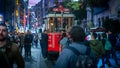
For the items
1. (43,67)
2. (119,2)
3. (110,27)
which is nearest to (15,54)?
(43,67)

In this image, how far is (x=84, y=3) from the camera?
43.4 m

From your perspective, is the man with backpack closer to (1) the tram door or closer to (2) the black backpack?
(2) the black backpack

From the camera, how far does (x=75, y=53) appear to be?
563 centimetres

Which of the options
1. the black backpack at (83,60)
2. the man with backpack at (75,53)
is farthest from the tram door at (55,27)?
the black backpack at (83,60)

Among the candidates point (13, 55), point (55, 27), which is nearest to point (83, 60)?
point (13, 55)

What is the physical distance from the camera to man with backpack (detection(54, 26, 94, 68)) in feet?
18.2

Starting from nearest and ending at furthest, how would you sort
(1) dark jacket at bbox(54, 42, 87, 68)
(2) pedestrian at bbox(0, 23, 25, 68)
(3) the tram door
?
(1) dark jacket at bbox(54, 42, 87, 68), (2) pedestrian at bbox(0, 23, 25, 68), (3) the tram door

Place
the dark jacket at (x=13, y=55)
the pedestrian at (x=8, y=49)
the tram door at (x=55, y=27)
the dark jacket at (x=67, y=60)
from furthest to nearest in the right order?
the tram door at (x=55, y=27), the dark jacket at (x=13, y=55), the pedestrian at (x=8, y=49), the dark jacket at (x=67, y=60)

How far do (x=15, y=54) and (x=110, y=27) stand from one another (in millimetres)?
24819

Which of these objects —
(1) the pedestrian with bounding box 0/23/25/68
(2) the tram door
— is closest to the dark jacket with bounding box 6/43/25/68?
(1) the pedestrian with bounding box 0/23/25/68

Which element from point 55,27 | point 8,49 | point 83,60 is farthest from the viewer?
point 55,27

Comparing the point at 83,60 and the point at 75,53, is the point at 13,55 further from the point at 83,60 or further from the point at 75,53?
the point at 83,60

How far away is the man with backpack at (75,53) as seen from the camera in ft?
18.2

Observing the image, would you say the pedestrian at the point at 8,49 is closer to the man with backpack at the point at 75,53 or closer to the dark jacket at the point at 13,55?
the dark jacket at the point at 13,55
